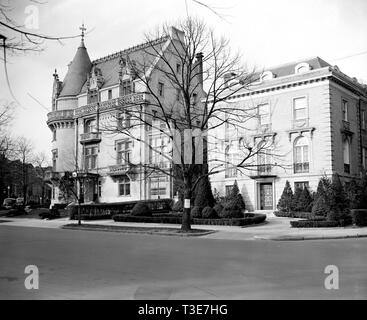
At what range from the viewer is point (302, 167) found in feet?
109

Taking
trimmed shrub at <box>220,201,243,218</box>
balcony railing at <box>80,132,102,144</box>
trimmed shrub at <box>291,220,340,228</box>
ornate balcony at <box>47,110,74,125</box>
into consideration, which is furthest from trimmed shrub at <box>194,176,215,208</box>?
balcony railing at <box>80,132,102,144</box>

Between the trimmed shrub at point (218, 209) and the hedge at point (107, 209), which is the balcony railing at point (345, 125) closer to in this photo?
the trimmed shrub at point (218, 209)

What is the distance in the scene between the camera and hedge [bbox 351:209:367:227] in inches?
852

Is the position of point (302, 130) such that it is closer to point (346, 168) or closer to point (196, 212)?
point (346, 168)

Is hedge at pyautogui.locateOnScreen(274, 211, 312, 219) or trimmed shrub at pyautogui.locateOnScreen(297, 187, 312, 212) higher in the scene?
trimmed shrub at pyautogui.locateOnScreen(297, 187, 312, 212)

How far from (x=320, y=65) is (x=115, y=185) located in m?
24.0

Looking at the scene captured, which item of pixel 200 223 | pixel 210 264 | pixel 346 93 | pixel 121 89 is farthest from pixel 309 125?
pixel 210 264

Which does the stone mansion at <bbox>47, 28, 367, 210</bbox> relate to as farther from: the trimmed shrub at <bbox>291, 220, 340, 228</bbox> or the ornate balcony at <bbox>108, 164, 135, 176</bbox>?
the trimmed shrub at <bbox>291, 220, 340, 228</bbox>

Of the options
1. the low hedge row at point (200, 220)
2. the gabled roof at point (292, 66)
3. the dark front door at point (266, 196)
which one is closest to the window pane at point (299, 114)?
the gabled roof at point (292, 66)

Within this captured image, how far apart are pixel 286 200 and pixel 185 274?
2493 centimetres


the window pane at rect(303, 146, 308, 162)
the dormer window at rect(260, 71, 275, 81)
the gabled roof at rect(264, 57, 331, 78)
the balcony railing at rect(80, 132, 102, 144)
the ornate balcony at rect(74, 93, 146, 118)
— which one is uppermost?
the gabled roof at rect(264, 57, 331, 78)

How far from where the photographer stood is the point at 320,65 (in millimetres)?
34188

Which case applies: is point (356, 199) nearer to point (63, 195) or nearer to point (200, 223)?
point (200, 223)
